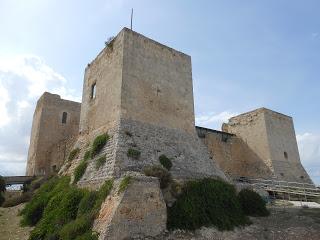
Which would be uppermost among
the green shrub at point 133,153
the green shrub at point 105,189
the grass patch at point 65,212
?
the green shrub at point 133,153

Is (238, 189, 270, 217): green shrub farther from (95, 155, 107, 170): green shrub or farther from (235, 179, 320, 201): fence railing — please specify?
(235, 179, 320, 201): fence railing

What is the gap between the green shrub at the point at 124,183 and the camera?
8.72 metres

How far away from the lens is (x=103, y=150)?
12.0 metres

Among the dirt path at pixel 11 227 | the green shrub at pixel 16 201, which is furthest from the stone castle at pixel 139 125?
the green shrub at pixel 16 201

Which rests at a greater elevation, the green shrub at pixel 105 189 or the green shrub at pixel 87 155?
the green shrub at pixel 87 155

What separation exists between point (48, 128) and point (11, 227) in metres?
16.0

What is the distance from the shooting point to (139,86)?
13469 mm

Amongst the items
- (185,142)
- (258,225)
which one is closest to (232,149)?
(185,142)

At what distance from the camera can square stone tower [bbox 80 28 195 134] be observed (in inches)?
515

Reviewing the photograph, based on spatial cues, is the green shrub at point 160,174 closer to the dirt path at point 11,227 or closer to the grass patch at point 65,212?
the grass patch at point 65,212

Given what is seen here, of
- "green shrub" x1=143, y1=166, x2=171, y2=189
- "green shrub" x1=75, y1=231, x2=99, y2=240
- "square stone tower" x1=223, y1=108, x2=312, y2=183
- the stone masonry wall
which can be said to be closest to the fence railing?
"square stone tower" x1=223, y1=108, x2=312, y2=183

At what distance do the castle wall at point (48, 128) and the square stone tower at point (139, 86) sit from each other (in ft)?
37.5

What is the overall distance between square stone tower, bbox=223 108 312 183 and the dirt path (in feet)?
57.6

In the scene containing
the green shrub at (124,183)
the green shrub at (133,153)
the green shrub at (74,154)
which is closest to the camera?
the green shrub at (124,183)
